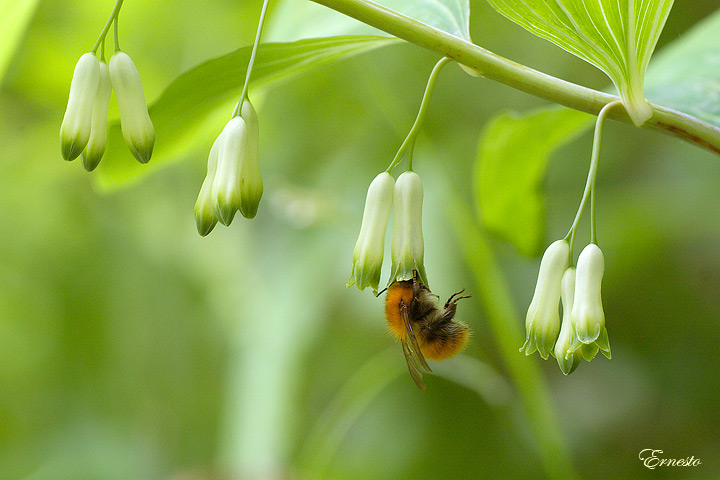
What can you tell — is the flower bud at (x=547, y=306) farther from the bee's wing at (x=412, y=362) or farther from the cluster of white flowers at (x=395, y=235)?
the bee's wing at (x=412, y=362)

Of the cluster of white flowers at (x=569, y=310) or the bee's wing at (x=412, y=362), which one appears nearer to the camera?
the cluster of white flowers at (x=569, y=310)

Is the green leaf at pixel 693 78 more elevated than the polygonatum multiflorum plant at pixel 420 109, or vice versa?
the green leaf at pixel 693 78

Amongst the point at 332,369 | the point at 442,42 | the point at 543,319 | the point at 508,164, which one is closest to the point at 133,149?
the point at 442,42

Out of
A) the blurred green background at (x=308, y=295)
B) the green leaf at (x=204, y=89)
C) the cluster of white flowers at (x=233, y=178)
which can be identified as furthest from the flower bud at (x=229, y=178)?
the blurred green background at (x=308, y=295)

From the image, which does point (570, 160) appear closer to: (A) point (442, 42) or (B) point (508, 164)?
(B) point (508, 164)

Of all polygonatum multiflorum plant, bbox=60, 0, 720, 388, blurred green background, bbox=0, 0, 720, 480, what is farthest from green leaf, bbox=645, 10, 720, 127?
blurred green background, bbox=0, 0, 720, 480
